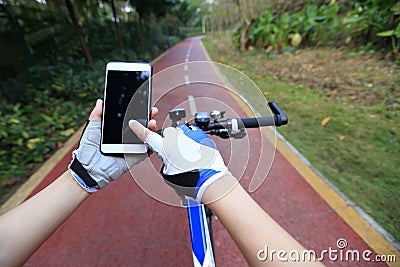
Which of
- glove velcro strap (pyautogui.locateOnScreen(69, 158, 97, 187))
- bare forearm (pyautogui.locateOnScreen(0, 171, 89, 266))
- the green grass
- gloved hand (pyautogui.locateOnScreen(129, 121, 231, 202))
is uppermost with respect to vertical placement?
gloved hand (pyautogui.locateOnScreen(129, 121, 231, 202))

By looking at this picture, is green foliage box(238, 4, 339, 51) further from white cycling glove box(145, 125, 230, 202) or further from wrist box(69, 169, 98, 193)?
wrist box(69, 169, 98, 193)

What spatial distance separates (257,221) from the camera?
2.12ft

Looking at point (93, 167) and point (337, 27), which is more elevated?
point (337, 27)

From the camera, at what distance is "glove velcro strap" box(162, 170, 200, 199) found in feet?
2.33

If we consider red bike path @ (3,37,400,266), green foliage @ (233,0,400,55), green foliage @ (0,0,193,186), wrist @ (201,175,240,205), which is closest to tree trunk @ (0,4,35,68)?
green foliage @ (0,0,193,186)

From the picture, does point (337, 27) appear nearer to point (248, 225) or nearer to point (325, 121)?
point (325, 121)

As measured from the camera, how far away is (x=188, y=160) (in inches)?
28.5

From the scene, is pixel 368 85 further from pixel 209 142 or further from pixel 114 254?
pixel 114 254

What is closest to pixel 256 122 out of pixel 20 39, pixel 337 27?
pixel 20 39

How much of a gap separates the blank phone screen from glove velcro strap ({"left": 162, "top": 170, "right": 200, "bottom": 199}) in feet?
0.66

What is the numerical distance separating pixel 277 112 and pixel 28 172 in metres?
3.04

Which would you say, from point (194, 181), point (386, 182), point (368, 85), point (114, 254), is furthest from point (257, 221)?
point (368, 85)

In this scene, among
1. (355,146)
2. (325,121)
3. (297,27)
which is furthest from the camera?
(297,27)

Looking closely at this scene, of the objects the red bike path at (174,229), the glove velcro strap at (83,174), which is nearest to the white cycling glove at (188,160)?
the glove velcro strap at (83,174)
